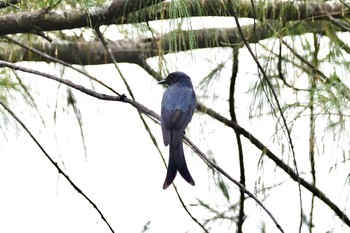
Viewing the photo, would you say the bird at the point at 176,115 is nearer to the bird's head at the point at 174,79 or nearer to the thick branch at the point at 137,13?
the bird's head at the point at 174,79

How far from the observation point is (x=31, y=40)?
2.30 m

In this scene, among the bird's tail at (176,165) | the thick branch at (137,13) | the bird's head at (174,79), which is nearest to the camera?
the bird's tail at (176,165)

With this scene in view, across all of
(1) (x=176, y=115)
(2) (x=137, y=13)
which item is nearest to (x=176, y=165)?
(1) (x=176, y=115)

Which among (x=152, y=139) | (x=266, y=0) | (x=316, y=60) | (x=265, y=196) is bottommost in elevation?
(x=265, y=196)

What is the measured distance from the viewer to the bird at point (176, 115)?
1804 millimetres

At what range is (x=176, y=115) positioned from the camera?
2.03m

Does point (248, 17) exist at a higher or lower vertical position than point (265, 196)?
higher

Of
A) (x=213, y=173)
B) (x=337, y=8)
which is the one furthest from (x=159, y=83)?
(x=337, y=8)

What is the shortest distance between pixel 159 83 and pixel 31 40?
0.36m

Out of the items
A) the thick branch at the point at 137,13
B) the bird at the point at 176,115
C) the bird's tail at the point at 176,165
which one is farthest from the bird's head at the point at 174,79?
the bird's tail at the point at 176,165

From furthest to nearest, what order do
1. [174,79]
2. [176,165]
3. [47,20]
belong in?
[174,79]
[47,20]
[176,165]

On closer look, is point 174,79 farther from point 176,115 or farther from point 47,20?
point 47,20

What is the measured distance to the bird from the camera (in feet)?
5.92

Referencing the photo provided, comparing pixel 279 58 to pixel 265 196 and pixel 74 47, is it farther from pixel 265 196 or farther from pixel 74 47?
pixel 74 47
